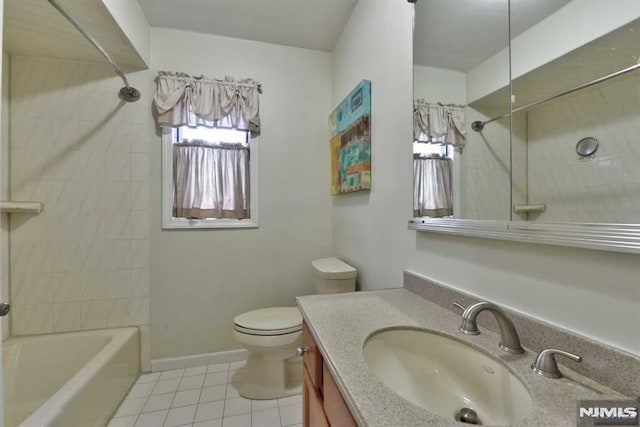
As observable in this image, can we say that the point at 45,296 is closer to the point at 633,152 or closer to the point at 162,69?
the point at 162,69

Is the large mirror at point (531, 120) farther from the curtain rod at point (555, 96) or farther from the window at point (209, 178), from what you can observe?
the window at point (209, 178)

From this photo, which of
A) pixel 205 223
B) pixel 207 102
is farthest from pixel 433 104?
pixel 205 223

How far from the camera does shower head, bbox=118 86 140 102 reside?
1.96 m

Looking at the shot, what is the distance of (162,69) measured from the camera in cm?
205

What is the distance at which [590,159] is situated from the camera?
636 mm

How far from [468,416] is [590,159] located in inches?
25.8

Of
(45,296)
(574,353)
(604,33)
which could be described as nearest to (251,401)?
(45,296)

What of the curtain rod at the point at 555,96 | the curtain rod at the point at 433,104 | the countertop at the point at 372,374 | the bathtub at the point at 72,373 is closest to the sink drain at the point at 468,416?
the countertop at the point at 372,374

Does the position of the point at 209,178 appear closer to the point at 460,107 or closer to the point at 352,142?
the point at 352,142

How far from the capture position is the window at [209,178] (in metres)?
2.07

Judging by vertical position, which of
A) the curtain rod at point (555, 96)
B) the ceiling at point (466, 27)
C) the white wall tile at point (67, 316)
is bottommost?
the white wall tile at point (67, 316)

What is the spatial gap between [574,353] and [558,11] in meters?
0.82

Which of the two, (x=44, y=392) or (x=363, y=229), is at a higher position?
(x=363, y=229)

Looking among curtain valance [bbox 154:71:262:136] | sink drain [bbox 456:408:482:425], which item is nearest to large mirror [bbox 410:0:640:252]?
sink drain [bbox 456:408:482:425]
